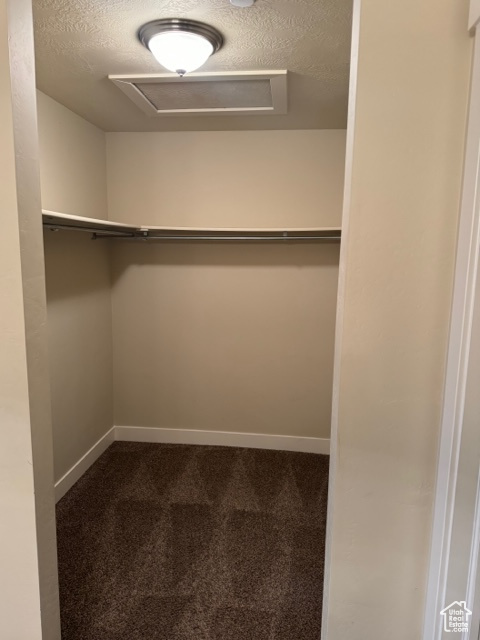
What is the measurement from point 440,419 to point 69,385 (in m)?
2.32

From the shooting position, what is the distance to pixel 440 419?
113 centimetres

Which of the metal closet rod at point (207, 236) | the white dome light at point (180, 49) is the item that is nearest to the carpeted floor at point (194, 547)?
the metal closet rod at point (207, 236)

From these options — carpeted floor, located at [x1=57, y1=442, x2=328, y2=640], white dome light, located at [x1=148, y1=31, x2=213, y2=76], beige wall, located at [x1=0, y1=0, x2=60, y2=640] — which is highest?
white dome light, located at [x1=148, y1=31, x2=213, y2=76]

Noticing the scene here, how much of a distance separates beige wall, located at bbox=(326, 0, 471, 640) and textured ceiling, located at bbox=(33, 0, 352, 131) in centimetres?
62

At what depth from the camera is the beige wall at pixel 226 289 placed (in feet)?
10.2

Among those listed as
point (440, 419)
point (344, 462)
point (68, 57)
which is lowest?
point (344, 462)

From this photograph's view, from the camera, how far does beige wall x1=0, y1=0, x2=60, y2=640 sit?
119 centimetres

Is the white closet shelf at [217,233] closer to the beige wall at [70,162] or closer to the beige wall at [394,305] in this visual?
the beige wall at [70,162]

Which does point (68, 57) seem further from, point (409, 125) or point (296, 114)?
point (409, 125)

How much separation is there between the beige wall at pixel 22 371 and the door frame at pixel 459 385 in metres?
1.20

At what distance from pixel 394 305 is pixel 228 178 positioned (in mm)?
2334

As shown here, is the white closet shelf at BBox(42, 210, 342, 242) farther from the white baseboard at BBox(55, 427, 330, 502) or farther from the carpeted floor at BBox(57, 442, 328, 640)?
the carpeted floor at BBox(57, 442, 328, 640)

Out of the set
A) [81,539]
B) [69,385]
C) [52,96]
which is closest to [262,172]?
[52,96]

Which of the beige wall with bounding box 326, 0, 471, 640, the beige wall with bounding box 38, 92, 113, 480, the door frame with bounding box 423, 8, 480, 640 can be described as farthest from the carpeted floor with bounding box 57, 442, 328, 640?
the door frame with bounding box 423, 8, 480, 640
